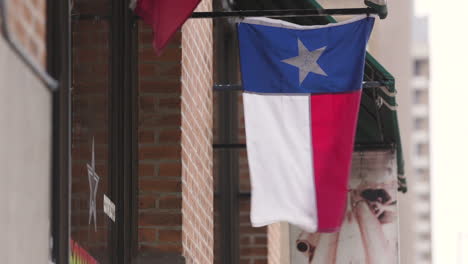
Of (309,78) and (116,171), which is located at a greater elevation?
(309,78)

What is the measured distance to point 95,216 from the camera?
5.32 m

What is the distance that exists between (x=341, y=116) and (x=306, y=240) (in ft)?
14.1

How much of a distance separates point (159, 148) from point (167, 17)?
3.79 ft

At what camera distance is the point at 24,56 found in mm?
3873

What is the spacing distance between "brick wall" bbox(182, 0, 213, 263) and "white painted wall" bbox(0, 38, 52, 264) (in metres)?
2.84

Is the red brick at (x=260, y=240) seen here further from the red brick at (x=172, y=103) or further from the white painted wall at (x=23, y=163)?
the white painted wall at (x=23, y=163)

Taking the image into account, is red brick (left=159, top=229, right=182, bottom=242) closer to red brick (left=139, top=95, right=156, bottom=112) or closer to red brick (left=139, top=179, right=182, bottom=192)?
red brick (left=139, top=179, right=182, bottom=192)

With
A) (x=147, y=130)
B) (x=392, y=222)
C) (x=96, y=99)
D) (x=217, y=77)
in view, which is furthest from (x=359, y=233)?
(x=96, y=99)

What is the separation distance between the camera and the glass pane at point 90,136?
489 cm

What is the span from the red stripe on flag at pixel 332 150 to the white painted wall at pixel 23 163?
2274 millimetres

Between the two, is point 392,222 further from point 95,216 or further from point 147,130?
point 95,216

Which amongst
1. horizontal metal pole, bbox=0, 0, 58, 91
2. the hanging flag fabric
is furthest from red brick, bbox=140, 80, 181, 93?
horizontal metal pole, bbox=0, 0, 58, 91

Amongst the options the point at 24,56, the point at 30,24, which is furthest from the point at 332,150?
the point at 24,56

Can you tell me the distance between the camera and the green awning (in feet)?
28.7
